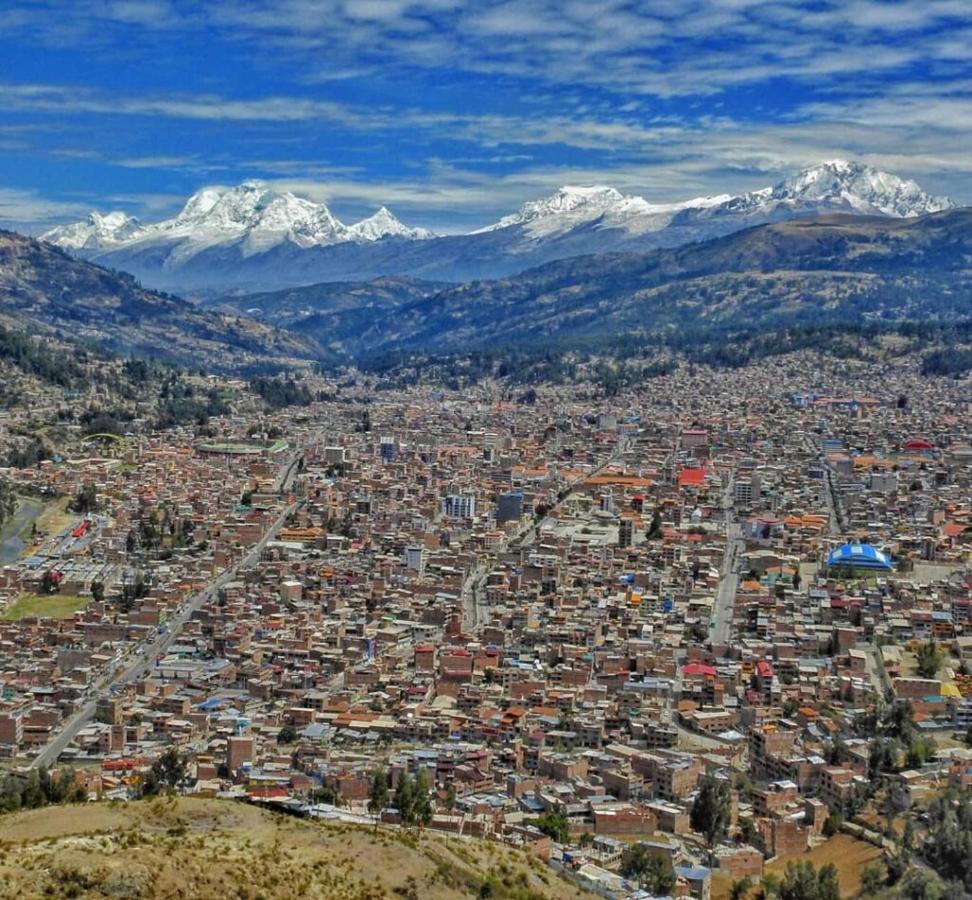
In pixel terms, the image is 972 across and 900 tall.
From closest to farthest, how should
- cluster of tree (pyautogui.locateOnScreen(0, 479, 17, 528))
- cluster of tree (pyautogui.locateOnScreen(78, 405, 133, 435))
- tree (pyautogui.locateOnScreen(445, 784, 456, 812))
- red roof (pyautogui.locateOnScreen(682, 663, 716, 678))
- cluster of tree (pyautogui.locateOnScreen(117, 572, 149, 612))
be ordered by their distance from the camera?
tree (pyautogui.locateOnScreen(445, 784, 456, 812)) → red roof (pyautogui.locateOnScreen(682, 663, 716, 678)) → cluster of tree (pyautogui.locateOnScreen(117, 572, 149, 612)) → cluster of tree (pyautogui.locateOnScreen(0, 479, 17, 528)) → cluster of tree (pyautogui.locateOnScreen(78, 405, 133, 435))

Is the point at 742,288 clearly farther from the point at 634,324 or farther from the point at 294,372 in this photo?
the point at 294,372

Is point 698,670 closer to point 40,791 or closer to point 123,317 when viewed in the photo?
point 40,791

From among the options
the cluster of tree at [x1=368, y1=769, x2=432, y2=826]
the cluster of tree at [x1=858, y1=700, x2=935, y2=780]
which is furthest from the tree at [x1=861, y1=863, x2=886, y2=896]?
the cluster of tree at [x1=368, y1=769, x2=432, y2=826]

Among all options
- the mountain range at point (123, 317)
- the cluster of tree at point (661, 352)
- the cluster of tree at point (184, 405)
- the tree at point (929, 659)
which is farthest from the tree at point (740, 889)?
the mountain range at point (123, 317)

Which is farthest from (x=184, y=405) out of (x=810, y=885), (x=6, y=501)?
(x=810, y=885)

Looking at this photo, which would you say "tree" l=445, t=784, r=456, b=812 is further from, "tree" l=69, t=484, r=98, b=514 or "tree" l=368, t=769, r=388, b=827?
"tree" l=69, t=484, r=98, b=514

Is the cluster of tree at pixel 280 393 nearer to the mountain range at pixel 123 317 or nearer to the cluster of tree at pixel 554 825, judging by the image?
the mountain range at pixel 123 317
